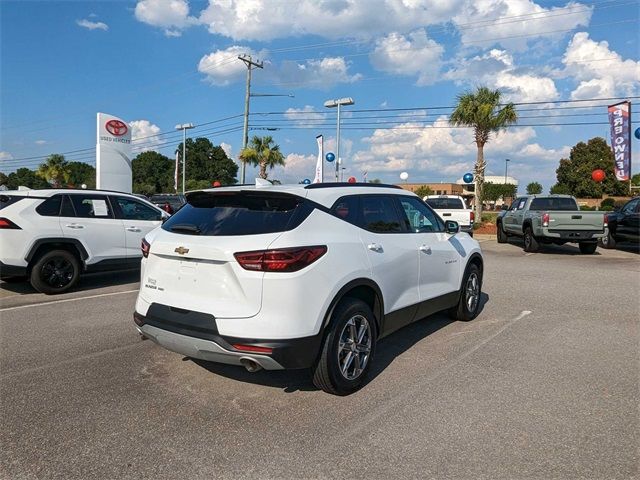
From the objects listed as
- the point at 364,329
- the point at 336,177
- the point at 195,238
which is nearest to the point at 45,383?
the point at 195,238

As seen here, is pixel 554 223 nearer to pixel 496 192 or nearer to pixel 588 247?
pixel 588 247

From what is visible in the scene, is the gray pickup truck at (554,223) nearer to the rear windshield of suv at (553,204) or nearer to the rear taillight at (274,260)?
the rear windshield of suv at (553,204)

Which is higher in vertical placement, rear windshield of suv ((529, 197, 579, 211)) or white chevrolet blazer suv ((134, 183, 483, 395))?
rear windshield of suv ((529, 197, 579, 211))

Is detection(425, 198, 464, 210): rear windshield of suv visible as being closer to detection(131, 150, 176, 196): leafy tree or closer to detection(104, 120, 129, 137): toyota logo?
detection(104, 120, 129, 137): toyota logo

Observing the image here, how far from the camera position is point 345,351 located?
3998 mm

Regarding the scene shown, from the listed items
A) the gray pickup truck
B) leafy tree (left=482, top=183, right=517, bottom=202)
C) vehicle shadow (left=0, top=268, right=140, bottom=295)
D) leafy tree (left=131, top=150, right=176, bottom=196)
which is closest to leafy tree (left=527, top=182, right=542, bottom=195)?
leafy tree (left=482, top=183, right=517, bottom=202)

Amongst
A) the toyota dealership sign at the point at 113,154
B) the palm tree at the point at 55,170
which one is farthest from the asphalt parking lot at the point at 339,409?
the palm tree at the point at 55,170

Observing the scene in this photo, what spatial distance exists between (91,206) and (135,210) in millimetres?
873

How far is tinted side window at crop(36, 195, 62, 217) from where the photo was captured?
7.97m

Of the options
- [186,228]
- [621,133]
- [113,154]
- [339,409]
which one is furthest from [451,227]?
[621,133]

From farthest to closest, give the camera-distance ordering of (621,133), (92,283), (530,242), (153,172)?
(153,172), (621,133), (530,242), (92,283)

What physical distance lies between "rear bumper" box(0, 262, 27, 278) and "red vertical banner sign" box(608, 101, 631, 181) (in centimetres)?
2733

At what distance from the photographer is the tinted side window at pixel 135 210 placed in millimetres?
9102

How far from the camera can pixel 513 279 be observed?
9.85 meters
